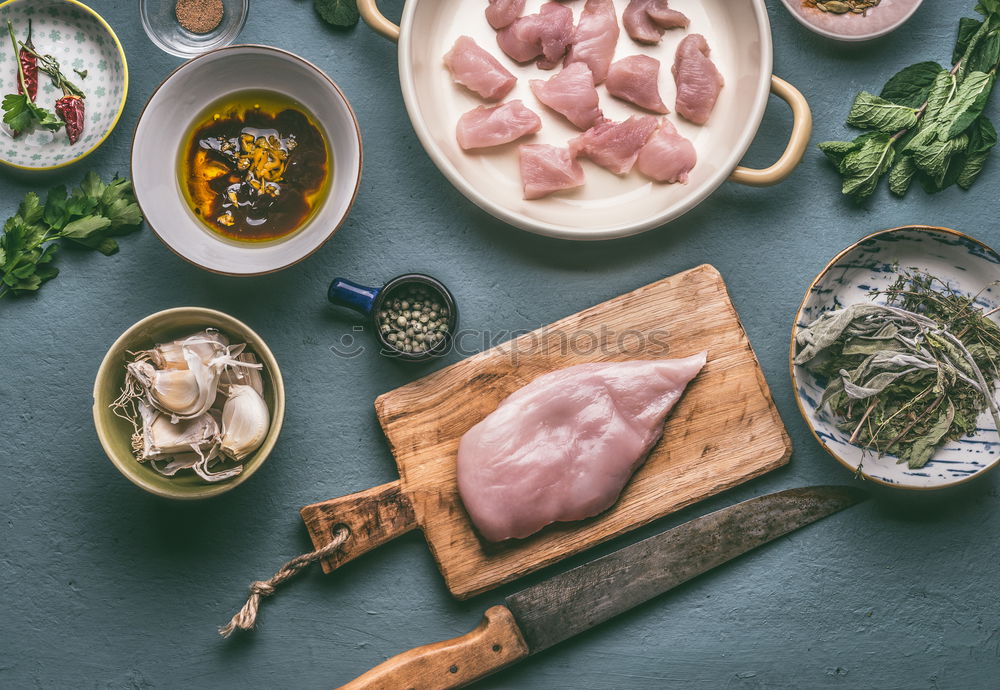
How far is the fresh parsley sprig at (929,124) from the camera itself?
181 centimetres

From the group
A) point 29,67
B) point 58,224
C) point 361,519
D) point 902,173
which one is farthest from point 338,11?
point 902,173

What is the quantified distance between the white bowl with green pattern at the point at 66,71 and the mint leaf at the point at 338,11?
511mm

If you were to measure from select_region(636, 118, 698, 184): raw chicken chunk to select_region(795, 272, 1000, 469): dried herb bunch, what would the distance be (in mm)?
508

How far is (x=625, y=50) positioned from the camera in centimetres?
189

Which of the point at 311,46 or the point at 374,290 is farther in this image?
A: the point at 311,46

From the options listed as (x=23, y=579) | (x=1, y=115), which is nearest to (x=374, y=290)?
(x=1, y=115)

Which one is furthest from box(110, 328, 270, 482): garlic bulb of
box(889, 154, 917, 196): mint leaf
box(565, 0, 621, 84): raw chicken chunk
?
box(889, 154, 917, 196): mint leaf

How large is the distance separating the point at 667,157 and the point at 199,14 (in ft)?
4.18

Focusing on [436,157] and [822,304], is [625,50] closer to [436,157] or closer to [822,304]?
[436,157]

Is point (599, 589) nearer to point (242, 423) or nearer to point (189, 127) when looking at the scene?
point (242, 423)

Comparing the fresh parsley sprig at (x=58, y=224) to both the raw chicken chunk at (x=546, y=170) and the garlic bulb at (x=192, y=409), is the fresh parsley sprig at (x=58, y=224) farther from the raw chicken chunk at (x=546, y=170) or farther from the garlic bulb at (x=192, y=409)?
the raw chicken chunk at (x=546, y=170)

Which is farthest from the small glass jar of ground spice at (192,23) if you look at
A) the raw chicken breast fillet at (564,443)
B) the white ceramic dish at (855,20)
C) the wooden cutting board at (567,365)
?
the white ceramic dish at (855,20)

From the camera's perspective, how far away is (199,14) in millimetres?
1867

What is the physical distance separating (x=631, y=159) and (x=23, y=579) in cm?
187
